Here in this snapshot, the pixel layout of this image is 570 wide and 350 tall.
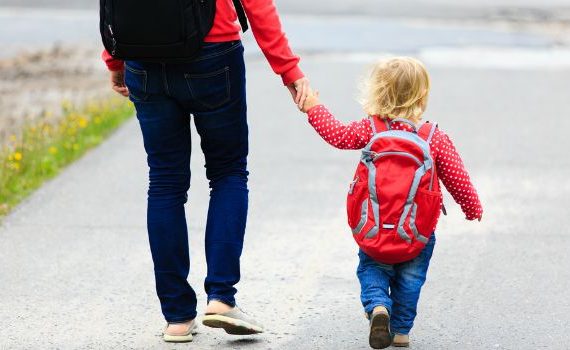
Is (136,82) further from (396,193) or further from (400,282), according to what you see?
(400,282)

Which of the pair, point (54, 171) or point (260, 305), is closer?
point (260, 305)

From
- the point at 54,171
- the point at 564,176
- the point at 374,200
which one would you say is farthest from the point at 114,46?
the point at 564,176

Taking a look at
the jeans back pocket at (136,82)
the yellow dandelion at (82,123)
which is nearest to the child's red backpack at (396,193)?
the jeans back pocket at (136,82)

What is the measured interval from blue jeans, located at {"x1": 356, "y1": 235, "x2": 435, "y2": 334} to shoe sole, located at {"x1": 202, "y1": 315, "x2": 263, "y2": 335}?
440mm

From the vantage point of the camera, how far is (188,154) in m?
4.55

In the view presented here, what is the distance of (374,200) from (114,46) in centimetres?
103

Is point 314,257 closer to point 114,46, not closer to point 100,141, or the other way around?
point 114,46

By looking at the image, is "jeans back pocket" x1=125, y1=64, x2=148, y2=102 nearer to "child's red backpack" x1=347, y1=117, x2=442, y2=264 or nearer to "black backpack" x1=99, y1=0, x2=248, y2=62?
"black backpack" x1=99, y1=0, x2=248, y2=62

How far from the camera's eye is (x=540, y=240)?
6.38 metres

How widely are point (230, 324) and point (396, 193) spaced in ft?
2.47

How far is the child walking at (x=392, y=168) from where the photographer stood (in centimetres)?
433

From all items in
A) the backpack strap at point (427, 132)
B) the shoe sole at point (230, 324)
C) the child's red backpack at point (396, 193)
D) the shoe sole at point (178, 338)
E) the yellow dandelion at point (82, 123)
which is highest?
the backpack strap at point (427, 132)

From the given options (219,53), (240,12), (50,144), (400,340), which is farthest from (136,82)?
(50,144)

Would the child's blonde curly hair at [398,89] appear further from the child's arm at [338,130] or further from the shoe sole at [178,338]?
the shoe sole at [178,338]
